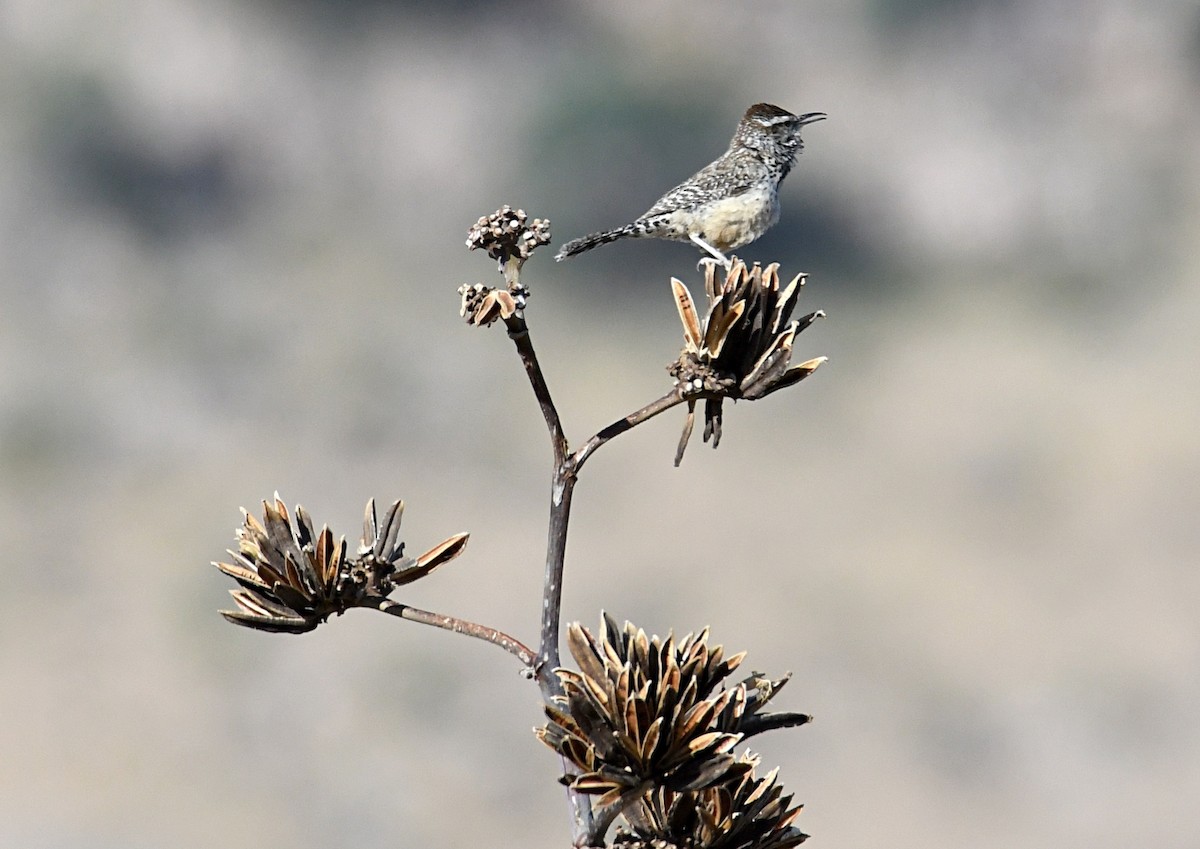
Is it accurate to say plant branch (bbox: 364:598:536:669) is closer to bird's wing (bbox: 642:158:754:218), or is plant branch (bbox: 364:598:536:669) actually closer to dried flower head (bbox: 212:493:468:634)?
dried flower head (bbox: 212:493:468:634)

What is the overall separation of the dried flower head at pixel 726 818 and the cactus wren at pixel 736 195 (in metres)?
2.70

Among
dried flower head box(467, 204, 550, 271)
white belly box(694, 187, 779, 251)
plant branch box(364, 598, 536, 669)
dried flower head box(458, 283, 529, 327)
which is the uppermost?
white belly box(694, 187, 779, 251)

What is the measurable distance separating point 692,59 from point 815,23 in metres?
2.76

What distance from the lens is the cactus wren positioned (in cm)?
492

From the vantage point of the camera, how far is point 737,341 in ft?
6.35

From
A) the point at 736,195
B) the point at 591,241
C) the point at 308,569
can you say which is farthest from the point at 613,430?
the point at 736,195

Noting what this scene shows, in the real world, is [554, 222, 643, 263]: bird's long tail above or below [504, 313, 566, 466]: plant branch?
above

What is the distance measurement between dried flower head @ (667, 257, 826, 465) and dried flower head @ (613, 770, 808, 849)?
377 mm

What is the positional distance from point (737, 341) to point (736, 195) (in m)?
3.22

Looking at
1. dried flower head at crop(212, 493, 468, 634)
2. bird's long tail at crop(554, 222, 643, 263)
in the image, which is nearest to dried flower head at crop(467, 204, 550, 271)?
dried flower head at crop(212, 493, 468, 634)

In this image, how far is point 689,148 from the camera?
30125 millimetres

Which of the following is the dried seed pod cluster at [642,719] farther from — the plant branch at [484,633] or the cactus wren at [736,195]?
the cactus wren at [736,195]

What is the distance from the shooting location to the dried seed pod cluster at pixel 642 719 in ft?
5.56

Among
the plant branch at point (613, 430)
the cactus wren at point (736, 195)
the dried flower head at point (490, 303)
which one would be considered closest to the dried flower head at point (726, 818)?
the plant branch at point (613, 430)
